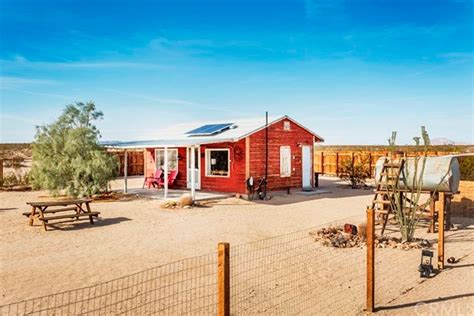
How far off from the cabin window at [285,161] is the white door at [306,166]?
1.14 metres

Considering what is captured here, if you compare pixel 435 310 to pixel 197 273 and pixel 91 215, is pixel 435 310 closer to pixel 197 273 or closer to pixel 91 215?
pixel 197 273

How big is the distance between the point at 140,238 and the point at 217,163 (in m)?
9.66

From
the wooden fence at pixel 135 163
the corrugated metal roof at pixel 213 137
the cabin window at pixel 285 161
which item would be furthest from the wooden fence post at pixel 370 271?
the wooden fence at pixel 135 163

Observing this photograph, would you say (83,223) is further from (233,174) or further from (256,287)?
(233,174)

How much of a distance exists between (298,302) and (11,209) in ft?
42.1

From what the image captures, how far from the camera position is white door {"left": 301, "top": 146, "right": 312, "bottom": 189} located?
69.0ft

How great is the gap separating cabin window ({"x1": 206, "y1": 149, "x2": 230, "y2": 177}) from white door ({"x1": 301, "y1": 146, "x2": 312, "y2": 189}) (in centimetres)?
442

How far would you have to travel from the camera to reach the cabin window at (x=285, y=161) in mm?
19766

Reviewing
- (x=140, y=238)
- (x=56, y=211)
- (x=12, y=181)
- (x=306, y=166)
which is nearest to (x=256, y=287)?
(x=140, y=238)

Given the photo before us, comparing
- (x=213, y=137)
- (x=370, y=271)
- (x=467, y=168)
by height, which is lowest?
(x=370, y=271)

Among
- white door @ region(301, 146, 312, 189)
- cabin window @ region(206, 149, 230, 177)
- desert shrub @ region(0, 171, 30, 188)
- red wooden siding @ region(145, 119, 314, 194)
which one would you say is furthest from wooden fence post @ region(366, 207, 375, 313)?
desert shrub @ region(0, 171, 30, 188)

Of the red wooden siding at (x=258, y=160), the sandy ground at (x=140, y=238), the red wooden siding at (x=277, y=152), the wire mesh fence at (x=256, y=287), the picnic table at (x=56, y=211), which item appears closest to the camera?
the wire mesh fence at (x=256, y=287)

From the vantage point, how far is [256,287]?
21.1 ft

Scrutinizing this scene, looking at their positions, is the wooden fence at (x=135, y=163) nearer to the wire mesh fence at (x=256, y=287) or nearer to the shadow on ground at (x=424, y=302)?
the wire mesh fence at (x=256, y=287)
